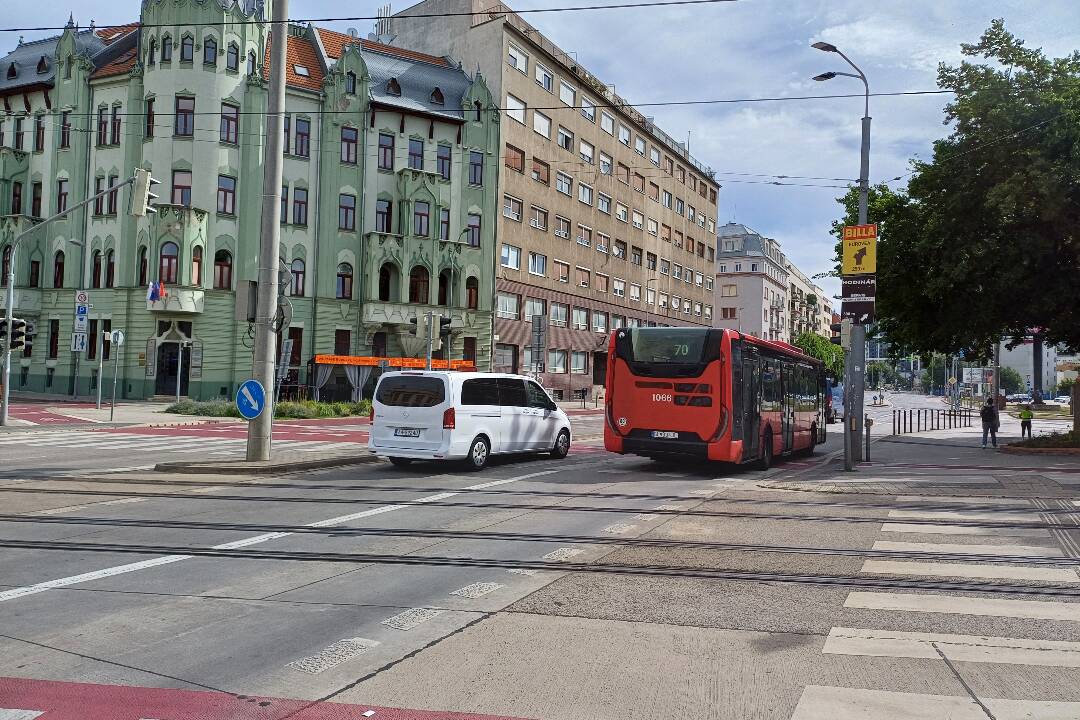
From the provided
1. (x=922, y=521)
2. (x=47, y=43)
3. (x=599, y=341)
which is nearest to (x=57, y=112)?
(x=47, y=43)

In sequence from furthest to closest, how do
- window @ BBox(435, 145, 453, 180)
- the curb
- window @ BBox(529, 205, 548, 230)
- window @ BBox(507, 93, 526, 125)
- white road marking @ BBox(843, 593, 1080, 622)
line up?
window @ BBox(529, 205, 548, 230) → window @ BBox(507, 93, 526, 125) → window @ BBox(435, 145, 453, 180) → the curb → white road marking @ BBox(843, 593, 1080, 622)

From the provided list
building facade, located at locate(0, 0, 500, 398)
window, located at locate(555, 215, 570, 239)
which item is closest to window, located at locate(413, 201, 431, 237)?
building facade, located at locate(0, 0, 500, 398)

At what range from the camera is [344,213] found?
45.0 metres

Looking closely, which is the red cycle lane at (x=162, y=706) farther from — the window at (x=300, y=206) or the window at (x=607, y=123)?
the window at (x=607, y=123)

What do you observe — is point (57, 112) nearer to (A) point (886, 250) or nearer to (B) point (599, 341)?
(B) point (599, 341)

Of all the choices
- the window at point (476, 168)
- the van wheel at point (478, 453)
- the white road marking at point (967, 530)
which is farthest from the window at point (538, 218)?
the white road marking at point (967, 530)

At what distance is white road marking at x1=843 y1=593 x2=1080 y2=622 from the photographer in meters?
6.40

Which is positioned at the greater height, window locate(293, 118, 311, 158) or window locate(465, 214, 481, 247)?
window locate(293, 118, 311, 158)

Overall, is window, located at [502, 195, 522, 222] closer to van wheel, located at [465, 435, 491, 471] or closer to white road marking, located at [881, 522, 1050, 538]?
van wheel, located at [465, 435, 491, 471]

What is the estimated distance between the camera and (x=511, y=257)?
5194cm

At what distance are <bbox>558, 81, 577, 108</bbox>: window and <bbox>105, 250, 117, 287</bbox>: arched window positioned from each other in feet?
89.6

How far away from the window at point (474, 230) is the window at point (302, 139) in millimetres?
9472

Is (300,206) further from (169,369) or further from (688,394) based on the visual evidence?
(688,394)

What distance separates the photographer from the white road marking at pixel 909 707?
4.29 m
